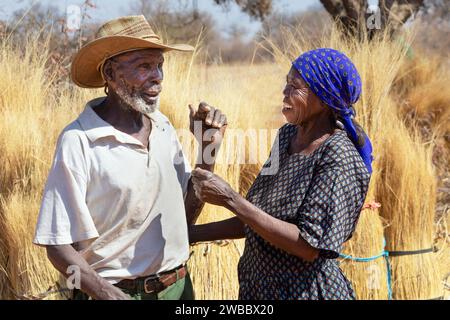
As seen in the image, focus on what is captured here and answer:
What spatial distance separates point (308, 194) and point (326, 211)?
79 millimetres

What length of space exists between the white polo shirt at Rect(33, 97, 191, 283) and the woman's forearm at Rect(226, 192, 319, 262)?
31 centimetres

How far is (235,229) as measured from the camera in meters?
2.60

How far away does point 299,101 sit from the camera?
2.39 meters

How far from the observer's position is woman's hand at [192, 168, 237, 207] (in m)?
2.23

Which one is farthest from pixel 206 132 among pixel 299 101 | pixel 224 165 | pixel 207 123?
pixel 224 165

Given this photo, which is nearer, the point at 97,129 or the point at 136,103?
the point at 97,129

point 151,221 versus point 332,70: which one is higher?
point 332,70

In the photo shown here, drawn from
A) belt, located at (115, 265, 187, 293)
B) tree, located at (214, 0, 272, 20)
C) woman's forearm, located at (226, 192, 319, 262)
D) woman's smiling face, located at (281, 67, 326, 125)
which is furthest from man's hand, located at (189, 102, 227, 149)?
tree, located at (214, 0, 272, 20)

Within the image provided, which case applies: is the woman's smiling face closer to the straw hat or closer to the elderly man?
the elderly man

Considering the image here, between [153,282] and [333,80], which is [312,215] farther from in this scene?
[153,282]

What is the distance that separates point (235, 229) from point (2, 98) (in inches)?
76.3
